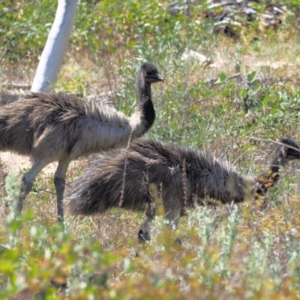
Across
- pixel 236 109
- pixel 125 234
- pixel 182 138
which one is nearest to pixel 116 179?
pixel 125 234

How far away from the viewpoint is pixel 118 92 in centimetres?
1184

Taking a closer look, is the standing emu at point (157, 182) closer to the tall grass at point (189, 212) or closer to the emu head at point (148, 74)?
the tall grass at point (189, 212)

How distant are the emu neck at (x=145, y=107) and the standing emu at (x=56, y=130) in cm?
30

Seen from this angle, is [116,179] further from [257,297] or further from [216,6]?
[216,6]

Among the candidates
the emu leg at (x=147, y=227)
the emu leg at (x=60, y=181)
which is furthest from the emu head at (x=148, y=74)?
the emu leg at (x=147, y=227)

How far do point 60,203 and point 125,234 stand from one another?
972 mm

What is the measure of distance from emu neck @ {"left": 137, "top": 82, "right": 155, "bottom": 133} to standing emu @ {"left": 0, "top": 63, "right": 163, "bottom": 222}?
0.30 meters

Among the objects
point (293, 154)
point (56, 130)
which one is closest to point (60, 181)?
point (56, 130)

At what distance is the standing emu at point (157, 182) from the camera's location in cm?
820

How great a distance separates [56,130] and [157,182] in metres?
1.35

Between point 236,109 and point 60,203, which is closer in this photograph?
point 60,203

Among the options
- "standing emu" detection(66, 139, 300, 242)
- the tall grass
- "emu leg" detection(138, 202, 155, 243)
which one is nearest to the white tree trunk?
the tall grass

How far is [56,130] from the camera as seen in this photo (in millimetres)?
9227

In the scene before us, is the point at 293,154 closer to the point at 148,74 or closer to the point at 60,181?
the point at 148,74
